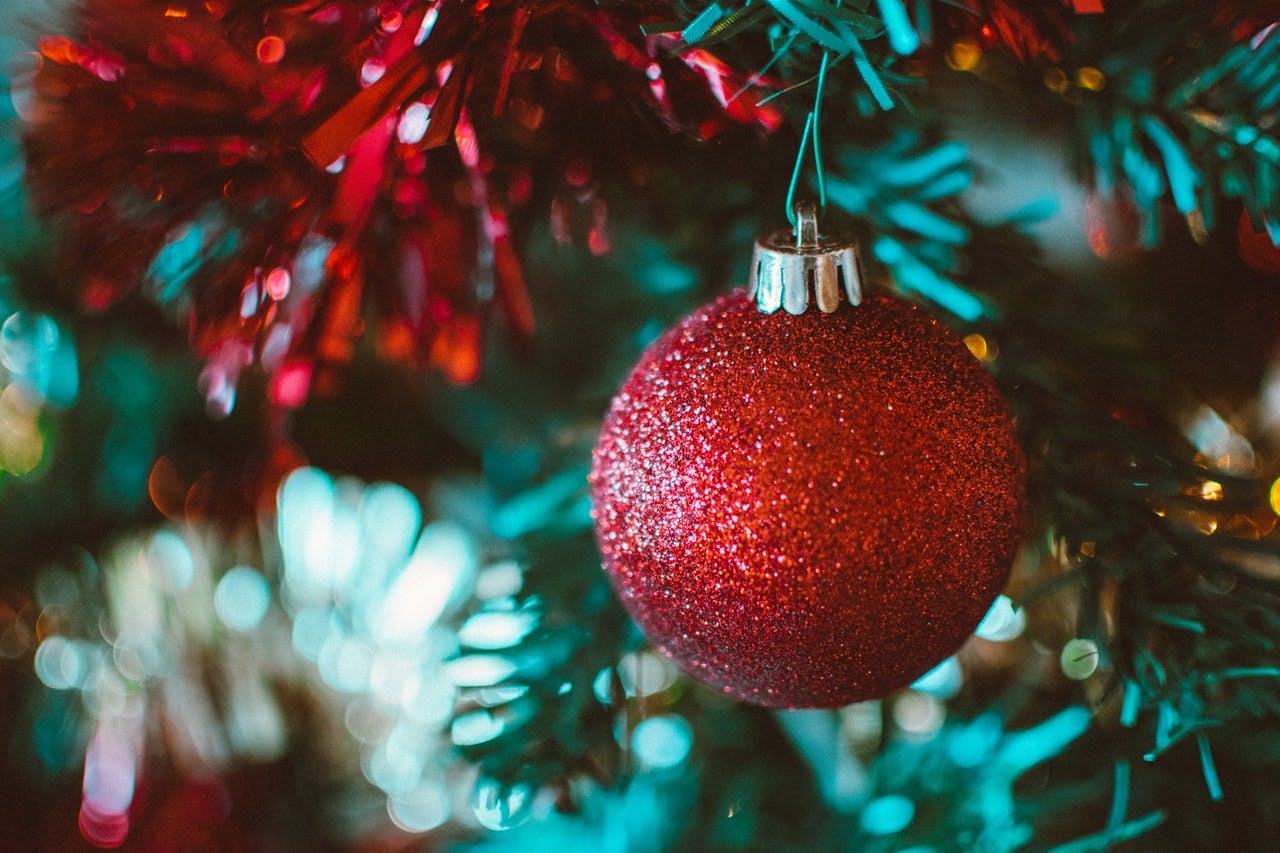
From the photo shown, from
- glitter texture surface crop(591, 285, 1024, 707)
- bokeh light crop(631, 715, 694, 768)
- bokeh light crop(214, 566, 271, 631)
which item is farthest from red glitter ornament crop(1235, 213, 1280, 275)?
bokeh light crop(214, 566, 271, 631)

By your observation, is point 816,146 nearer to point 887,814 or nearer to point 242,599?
point 887,814

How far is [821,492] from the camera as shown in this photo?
1.00 feet

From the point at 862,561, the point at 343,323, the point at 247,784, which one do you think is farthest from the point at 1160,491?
the point at 247,784

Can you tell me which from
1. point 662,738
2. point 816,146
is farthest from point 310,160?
point 662,738

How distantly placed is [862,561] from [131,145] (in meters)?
0.34

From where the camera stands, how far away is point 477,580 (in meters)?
0.63

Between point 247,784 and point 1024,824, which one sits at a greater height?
point 1024,824

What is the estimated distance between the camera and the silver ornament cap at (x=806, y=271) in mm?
321

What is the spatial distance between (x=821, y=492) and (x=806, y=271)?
0.07 metres

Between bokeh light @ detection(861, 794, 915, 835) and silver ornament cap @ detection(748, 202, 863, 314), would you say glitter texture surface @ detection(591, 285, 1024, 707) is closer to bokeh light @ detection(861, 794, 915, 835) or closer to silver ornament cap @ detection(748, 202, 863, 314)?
silver ornament cap @ detection(748, 202, 863, 314)

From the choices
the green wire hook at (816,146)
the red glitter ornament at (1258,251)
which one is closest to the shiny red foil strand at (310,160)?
the green wire hook at (816,146)

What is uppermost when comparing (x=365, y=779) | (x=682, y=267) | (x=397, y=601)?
(x=682, y=267)

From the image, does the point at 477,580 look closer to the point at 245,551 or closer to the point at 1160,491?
the point at 245,551

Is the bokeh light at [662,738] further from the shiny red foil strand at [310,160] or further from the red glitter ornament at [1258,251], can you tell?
the red glitter ornament at [1258,251]
